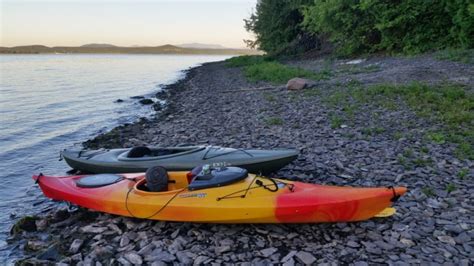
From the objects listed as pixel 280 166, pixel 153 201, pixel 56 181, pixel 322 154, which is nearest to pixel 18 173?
pixel 56 181

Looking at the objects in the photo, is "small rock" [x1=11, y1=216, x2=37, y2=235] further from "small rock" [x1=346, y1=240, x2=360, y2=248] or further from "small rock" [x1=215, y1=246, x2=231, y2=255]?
"small rock" [x1=346, y1=240, x2=360, y2=248]

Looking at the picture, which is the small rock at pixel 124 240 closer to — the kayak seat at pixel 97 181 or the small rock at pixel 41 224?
the kayak seat at pixel 97 181

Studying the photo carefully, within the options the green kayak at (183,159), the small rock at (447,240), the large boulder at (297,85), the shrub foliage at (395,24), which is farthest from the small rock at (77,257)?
the shrub foliage at (395,24)

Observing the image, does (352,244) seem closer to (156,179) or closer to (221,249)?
(221,249)

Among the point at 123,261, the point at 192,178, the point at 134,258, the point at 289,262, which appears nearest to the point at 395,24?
the point at 192,178

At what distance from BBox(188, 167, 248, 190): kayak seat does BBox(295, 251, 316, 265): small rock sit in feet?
4.88

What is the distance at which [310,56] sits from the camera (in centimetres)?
3856

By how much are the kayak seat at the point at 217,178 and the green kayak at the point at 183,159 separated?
4.11ft

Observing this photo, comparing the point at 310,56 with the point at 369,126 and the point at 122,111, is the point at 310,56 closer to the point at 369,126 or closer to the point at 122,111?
the point at 122,111

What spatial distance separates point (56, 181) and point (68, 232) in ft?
4.04

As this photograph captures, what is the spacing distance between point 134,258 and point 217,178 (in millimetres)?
1638

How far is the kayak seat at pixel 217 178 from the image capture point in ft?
18.8

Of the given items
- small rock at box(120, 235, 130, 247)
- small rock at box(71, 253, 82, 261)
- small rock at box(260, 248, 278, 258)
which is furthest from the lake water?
small rock at box(260, 248, 278, 258)

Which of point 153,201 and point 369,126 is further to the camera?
point 369,126
